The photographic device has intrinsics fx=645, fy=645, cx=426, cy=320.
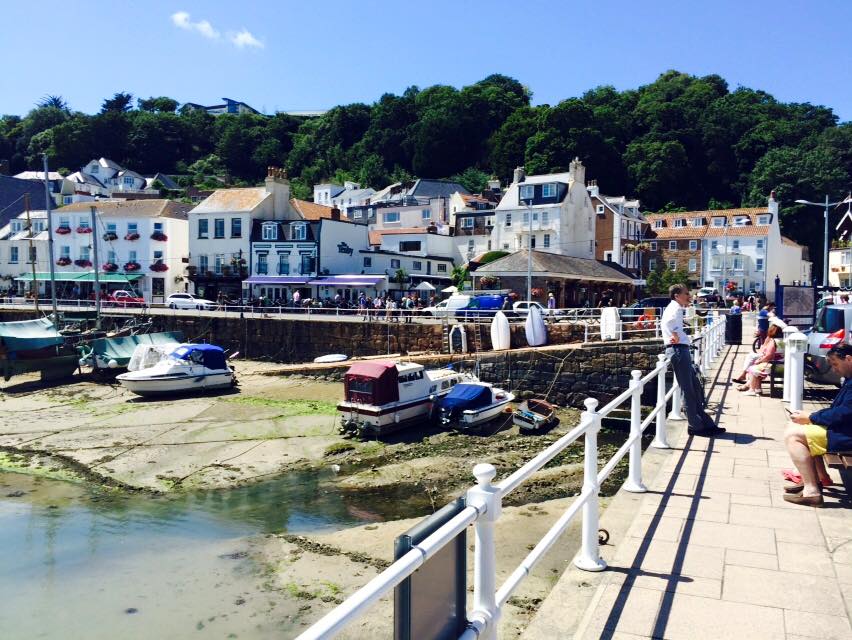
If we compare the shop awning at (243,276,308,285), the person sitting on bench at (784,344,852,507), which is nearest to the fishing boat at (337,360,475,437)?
the person sitting on bench at (784,344,852,507)

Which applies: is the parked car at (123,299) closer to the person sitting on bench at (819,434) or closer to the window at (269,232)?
the window at (269,232)

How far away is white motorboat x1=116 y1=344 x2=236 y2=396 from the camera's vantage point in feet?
83.7

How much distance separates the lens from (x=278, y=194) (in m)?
50.8

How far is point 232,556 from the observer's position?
10.5 m

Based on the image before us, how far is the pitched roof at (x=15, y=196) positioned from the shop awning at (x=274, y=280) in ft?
122

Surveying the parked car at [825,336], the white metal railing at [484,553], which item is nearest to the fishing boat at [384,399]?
the parked car at [825,336]

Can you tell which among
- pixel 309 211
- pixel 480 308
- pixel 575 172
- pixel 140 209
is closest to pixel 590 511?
pixel 480 308

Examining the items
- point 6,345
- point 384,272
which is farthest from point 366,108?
point 6,345

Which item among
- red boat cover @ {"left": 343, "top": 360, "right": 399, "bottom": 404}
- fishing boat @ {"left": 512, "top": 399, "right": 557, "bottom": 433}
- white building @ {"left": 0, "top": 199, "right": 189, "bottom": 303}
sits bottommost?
fishing boat @ {"left": 512, "top": 399, "right": 557, "bottom": 433}

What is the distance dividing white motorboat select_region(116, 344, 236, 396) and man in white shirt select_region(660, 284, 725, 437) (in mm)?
21895

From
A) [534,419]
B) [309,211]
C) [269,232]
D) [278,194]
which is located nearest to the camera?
[534,419]

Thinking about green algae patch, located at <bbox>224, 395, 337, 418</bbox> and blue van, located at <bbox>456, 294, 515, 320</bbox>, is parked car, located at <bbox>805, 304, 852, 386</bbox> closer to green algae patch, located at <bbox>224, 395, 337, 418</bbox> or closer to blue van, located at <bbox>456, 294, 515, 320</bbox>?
green algae patch, located at <bbox>224, 395, 337, 418</bbox>

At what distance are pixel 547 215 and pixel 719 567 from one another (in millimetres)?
51093

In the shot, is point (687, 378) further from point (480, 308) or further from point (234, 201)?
point (234, 201)
